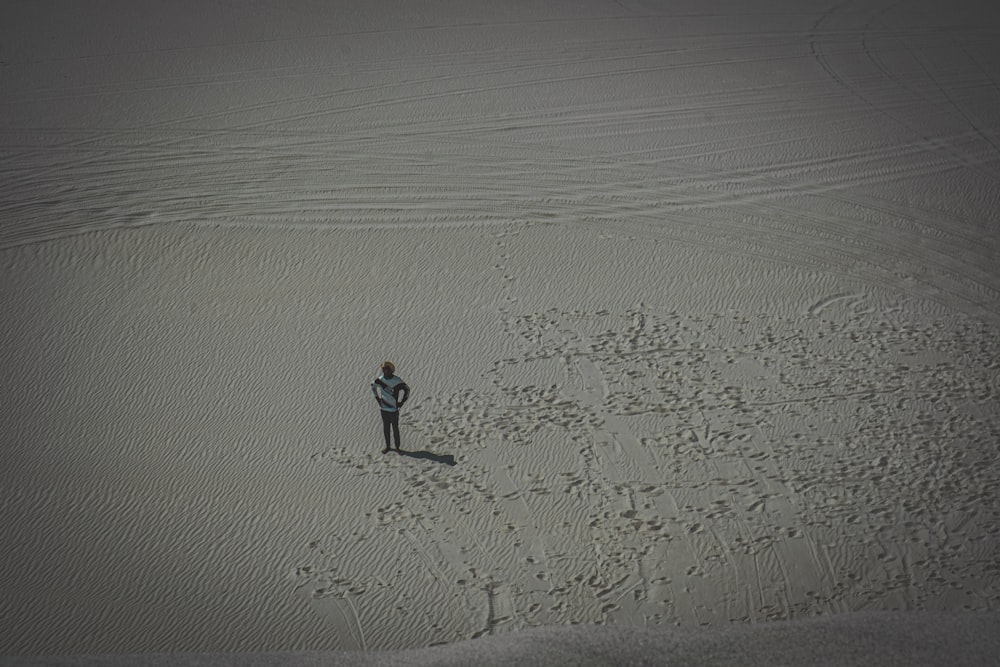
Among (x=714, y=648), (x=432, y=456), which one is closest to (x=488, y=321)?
(x=432, y=456)

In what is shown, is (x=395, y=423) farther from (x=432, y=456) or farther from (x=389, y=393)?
(x=432, y=456)

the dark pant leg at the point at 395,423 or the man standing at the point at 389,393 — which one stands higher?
the man standing at the point at 389,393

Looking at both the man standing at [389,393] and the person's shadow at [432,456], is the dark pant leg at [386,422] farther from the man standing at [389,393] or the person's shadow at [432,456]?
the person's shadow at [432,456]

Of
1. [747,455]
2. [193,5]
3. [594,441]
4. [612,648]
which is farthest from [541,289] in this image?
[193,5]

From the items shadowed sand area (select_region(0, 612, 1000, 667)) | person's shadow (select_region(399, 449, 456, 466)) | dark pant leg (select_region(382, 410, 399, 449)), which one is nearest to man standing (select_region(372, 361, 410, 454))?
dark pant leg (select_region(382, 410, 399, 449))

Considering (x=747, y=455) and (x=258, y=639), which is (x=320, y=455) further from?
(x=747, y=455)

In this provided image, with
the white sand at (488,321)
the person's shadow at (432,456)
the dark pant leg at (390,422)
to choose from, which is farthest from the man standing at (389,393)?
the white sand at (488,321)
